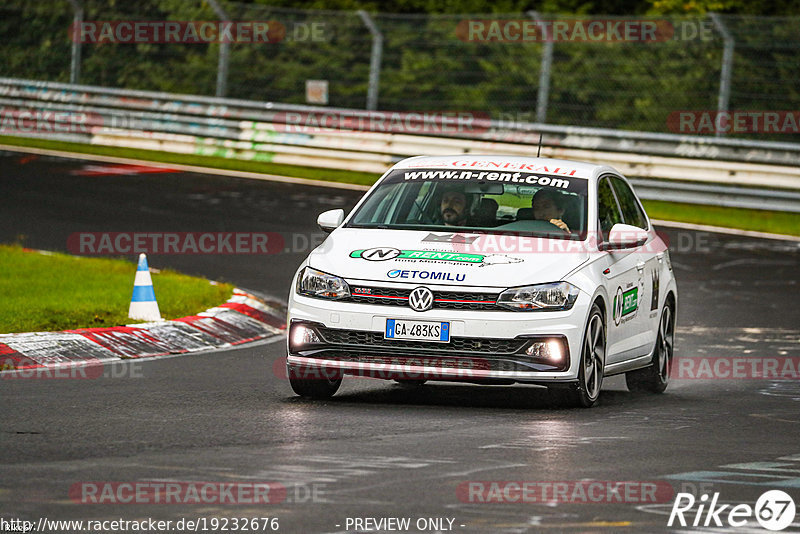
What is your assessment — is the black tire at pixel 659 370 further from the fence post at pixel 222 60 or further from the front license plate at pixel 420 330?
the fence post at pixel 222 60

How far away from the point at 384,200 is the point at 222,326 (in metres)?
2.98

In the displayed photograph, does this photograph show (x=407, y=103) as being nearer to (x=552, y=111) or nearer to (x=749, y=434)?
(x=552, y=111)

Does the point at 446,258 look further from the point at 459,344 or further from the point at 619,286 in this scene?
the point at 619,286

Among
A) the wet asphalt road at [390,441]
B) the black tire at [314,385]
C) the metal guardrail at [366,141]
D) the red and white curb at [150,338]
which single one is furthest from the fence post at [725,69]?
the black tire at [314,385]

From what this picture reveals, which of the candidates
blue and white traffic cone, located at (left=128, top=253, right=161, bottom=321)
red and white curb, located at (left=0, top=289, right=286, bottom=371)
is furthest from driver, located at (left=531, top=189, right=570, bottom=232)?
blue and white traffic cone, located at (left=128, top=253, right=161, bottom=321)

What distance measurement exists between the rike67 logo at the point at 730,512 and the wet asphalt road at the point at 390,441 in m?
0.06

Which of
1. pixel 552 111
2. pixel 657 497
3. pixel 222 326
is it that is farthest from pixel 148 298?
pixel 552 111

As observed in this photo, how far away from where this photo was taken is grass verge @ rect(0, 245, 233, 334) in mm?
13016

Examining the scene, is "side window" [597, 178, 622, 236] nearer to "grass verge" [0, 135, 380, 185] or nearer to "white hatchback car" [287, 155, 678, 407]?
A: "white hatchback car" [287, 155, 678, 407]

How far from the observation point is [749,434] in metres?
9.44

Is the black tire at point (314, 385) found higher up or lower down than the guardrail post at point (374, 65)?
lower down

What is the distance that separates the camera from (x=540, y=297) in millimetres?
10086

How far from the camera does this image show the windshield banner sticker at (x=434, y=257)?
402 inches

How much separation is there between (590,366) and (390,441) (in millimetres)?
2160
